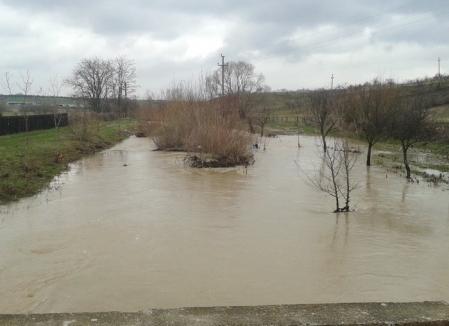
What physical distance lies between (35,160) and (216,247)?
12255mm

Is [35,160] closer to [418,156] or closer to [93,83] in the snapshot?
[418,156]

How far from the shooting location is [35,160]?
18.3 meters

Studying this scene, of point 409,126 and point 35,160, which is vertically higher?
point 409,126

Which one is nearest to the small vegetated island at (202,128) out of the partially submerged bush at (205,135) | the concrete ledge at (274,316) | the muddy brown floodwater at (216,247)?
the partially submerged bush at (205,135)

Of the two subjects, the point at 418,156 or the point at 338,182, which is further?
the point at 418,156

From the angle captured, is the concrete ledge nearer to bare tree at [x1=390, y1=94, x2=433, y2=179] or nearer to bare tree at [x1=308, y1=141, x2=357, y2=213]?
bare tree at [x1=308, y1=141, x2=357, y2=213]

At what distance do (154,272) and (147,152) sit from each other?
799 inches

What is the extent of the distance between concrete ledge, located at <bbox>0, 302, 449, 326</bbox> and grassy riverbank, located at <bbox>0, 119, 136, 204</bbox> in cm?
1042

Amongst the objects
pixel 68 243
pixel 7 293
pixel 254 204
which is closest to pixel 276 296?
pixel 7 293

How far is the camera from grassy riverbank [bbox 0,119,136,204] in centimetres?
1348

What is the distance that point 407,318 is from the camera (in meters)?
2.67

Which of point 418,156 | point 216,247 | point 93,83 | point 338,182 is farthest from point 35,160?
point 93,83

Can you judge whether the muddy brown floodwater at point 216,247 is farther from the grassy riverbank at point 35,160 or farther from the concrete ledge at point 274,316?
the concrete ledge at point 274,316

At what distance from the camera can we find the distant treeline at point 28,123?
2866 centimetres
